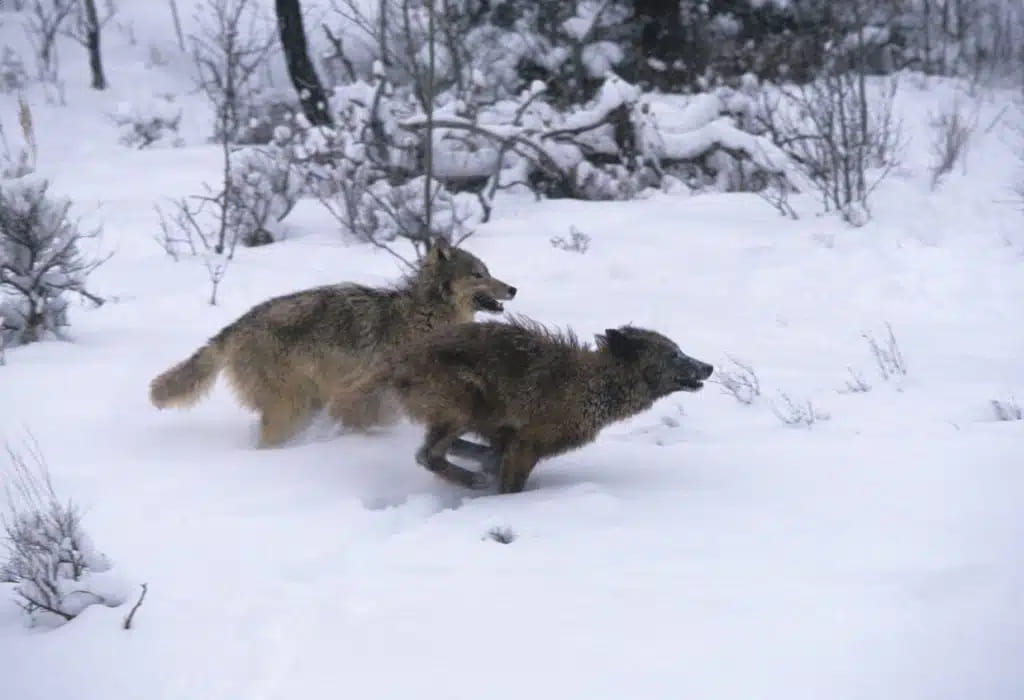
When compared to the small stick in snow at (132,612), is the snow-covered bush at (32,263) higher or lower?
higher

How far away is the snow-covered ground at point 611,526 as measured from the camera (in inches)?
132

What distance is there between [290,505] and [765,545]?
2368mm

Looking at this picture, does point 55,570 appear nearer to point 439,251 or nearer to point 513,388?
point 513,388

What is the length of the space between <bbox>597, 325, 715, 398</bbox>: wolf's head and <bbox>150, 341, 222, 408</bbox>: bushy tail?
8.63ft

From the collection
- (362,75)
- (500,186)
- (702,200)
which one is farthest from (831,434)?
(362,75)

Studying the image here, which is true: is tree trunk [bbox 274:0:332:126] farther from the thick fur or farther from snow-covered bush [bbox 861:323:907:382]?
snow-covered bush [bbox 861:323:907:382]

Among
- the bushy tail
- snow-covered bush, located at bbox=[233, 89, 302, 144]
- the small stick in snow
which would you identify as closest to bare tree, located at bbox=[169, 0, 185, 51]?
snow-covered bush, located at bbox=[233, 89, 302, 144]

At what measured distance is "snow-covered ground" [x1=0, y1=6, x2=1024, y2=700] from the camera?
132 inches

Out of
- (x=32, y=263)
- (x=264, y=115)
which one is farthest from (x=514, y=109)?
(x=32, y=263)

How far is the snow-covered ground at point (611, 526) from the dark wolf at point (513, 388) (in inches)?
9.8

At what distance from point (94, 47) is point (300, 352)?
1731 cm

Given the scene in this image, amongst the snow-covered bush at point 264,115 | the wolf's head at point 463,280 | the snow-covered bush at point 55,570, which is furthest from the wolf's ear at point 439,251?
the snow-covered bush at point 264,115

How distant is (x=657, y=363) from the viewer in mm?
5973

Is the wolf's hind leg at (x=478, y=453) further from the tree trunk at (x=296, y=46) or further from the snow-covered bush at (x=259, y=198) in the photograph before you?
the tree trunk at (x=296, y=46)
